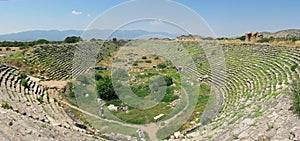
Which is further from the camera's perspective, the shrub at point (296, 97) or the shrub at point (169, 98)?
the shrub at point (169, 98)

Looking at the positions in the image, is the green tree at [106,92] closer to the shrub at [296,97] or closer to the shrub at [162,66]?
the shrub at [296,97]

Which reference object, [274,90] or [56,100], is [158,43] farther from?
[274,90]

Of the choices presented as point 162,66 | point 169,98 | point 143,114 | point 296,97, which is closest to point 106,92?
point 169,98

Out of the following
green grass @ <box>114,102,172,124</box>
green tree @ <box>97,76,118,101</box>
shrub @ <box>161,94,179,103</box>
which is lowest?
green grass @ <box>114,102,172,124</box>

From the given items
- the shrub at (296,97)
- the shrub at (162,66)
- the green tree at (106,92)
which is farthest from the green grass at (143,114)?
the shrub at (162,66)

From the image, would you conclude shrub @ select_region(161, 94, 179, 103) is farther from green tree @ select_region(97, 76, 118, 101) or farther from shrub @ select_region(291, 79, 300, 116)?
shrub @ select_region(291, 79, 300, 116)

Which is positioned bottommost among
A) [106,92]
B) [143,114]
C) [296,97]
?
[143,114]

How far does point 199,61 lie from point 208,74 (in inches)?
281

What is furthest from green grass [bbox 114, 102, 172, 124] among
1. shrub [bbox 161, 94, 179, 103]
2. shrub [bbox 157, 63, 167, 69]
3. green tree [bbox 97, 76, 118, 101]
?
shrub [bbox 157, 63, 167, 69]

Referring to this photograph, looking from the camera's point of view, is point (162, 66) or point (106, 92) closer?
point (106, 92)

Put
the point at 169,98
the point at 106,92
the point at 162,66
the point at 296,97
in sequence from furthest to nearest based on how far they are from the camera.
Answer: the point at 162,66
the point at 106,92
the point at 169,98
the point at 296,97

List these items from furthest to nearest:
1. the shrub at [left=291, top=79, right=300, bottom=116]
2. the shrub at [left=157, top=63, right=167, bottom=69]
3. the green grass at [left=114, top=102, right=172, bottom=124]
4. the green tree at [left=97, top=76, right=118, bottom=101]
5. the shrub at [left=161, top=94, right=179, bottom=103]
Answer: the shrub at [left=157, top=63, right=167, bottom=69] < the green tree at [left=97, top=76, right=118, bottom=101] < the shrub at [left=161, top=94, right=179, bottom=103] < the green grass at [left=114, top=102, right=172, bottom=124] < the shrub at [left=291, top=79, right=300, bottom=116]

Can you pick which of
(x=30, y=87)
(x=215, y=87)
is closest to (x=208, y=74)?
(x=215, y=87)

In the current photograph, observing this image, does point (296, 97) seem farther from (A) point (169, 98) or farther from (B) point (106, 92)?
(B) point (106, 92)
